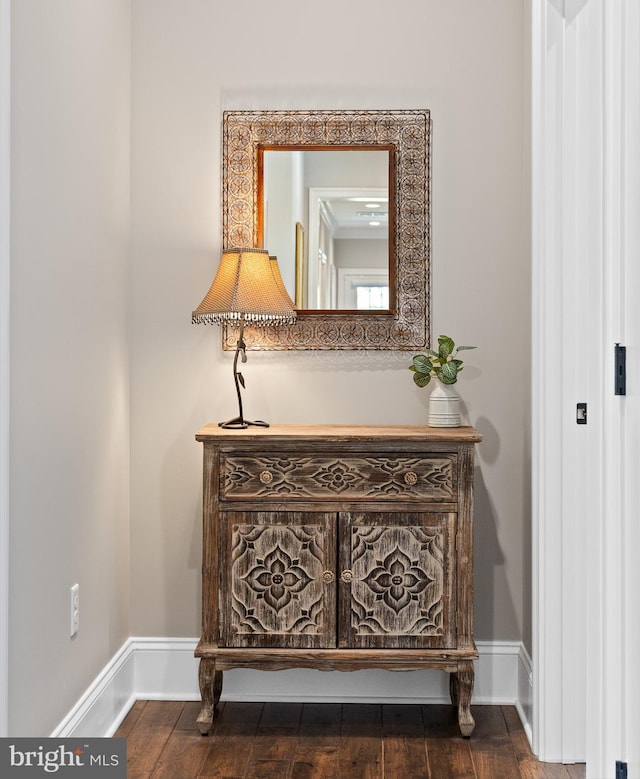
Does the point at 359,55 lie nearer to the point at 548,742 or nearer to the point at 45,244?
the point at 45,244

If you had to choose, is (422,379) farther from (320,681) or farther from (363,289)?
(320,681)

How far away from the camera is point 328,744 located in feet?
8.57

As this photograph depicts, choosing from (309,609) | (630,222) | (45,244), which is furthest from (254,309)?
(630,222)

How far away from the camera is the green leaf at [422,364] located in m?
2.79

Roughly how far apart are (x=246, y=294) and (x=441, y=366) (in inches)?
25.7

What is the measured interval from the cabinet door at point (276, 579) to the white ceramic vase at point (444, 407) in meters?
0.47

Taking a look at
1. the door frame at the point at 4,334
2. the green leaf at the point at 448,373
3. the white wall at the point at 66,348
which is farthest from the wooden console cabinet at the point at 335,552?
the door frame at the point at 4,334

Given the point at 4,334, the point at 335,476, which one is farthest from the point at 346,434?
the point at 4,334

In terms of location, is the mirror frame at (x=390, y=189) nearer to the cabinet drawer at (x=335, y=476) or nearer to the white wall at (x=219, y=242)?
the white wall at (x=219, y=242)

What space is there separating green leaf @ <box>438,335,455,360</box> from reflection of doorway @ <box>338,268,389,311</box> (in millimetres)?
280

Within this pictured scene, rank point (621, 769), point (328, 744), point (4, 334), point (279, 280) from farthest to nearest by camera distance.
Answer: point (279, 280), point (328, 744), point (4, 334), point (621, 769)

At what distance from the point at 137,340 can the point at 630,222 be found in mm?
1834

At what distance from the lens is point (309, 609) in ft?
8.64

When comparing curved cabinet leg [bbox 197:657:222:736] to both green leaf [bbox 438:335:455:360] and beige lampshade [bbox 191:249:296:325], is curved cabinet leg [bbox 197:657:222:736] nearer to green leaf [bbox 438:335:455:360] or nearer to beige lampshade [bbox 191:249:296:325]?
beige lampshade [bbox 191:249:296:325]
